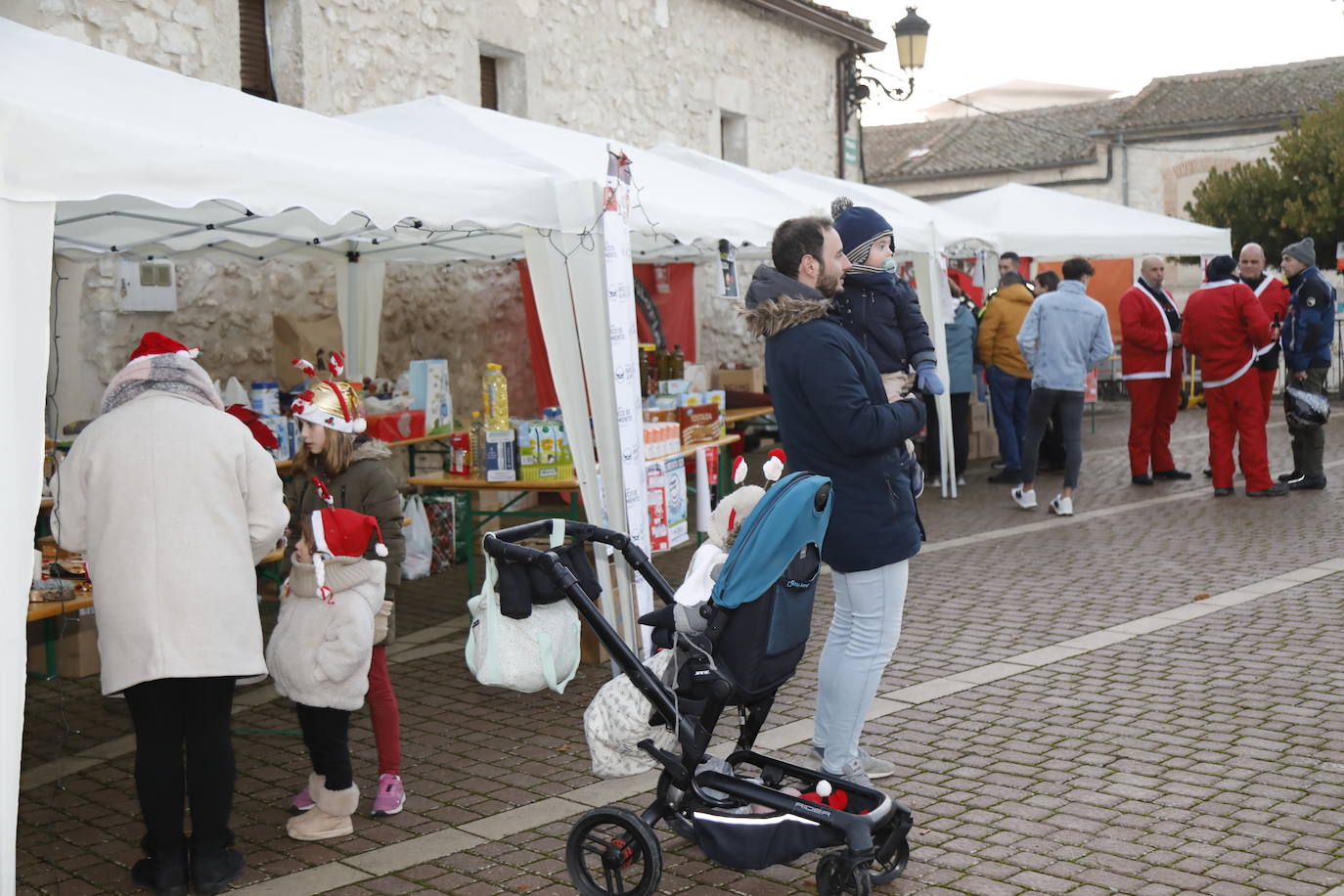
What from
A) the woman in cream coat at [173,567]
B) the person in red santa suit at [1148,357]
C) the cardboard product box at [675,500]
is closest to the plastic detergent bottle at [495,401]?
the cardboard product box at [675,500]

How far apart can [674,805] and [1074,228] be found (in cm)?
1179

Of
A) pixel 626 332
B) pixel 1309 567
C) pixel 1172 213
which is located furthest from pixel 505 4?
pixel 1172 213

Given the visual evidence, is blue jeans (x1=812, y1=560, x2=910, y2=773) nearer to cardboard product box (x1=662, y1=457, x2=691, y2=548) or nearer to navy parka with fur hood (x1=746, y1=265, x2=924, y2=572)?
navy parka with fur hood (x1=746, y1=265, x2=924, y2=572)

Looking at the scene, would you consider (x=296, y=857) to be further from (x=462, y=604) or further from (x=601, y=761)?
(x=462, y=604)

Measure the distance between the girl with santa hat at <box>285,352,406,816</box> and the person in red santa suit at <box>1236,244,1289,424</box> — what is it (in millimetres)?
8246

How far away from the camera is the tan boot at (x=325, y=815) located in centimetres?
444

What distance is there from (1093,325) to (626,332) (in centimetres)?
553

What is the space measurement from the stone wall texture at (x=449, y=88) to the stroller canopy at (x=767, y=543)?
2856mm

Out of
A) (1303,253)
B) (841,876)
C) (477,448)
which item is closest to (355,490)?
(841,876)

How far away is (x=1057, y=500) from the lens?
34.7 ft

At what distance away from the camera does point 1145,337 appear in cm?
1127

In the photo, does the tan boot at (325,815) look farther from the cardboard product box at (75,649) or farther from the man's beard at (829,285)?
the cardboard product box at (75,649)

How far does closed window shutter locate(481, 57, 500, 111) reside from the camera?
12414 mm

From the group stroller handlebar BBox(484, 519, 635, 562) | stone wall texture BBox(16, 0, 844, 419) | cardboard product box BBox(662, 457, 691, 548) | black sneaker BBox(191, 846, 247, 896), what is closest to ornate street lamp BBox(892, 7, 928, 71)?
stone wall texture BBox(16, 0, 844, 419)
